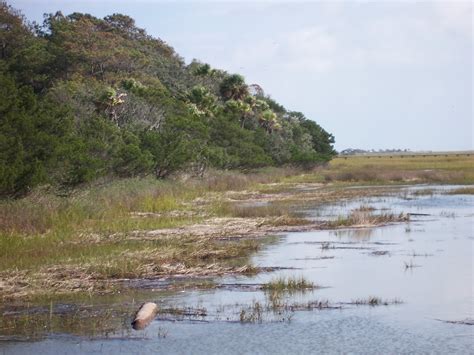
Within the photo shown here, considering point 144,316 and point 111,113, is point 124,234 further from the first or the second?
point 111,113

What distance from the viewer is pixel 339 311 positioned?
14.8 meters

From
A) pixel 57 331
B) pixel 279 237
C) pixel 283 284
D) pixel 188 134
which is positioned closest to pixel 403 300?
pixel 283 284

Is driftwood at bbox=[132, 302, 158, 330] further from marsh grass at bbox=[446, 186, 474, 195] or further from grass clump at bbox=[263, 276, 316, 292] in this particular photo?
marsh grass at bbox=[446, 186, 474, 195]

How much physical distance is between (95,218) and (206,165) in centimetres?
2596

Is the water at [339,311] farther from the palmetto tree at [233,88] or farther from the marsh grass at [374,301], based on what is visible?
the palmetto tree at [233,88]

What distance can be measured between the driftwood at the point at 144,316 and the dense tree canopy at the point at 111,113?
1036cm

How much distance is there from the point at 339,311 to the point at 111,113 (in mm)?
31300

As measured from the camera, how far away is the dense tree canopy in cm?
2641

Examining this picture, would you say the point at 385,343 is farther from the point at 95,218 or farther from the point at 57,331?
the point at 95,218

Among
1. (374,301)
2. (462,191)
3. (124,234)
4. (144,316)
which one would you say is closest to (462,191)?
(462,191)

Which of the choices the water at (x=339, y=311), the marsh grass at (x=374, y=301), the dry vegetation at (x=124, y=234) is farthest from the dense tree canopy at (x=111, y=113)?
the marsh grass at (x=374, y=301)

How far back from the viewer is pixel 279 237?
2689cm

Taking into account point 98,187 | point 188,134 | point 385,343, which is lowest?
point 385,343

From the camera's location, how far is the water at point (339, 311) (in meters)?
12.3
